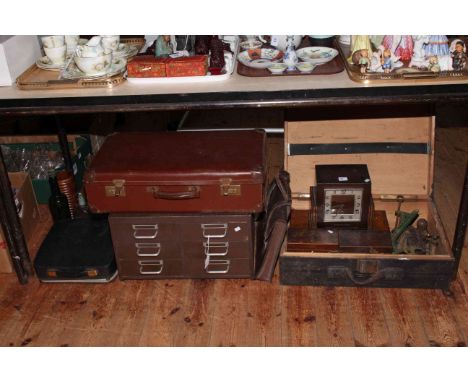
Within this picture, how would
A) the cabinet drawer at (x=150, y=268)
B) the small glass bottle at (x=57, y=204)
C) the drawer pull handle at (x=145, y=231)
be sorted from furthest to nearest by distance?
the small glass bottle at (x=57, y=204)
the cabinet drawer at (x=150, y=268)
the drawer pull handle at (x=145, y=231)

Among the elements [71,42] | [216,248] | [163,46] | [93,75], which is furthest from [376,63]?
[71,42]

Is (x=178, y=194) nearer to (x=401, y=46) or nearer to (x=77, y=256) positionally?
(x=77, y=256)

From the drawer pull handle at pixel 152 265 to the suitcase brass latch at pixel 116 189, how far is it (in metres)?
0.38

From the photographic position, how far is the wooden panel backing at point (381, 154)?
9.25ft

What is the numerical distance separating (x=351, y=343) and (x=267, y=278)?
0.50 m

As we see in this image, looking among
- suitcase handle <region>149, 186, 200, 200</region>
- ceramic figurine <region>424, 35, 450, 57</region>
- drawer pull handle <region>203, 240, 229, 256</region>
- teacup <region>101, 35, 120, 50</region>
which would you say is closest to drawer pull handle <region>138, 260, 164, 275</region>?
drawer pull handle <region>203, 240, 229, 256</region>

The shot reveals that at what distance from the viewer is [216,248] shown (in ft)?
8.35

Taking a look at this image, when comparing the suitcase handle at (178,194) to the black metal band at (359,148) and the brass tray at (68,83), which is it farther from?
the black metal band at (359,148)

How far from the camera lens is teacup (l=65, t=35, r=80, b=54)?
2598mm

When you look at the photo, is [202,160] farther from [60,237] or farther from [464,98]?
[464,98]

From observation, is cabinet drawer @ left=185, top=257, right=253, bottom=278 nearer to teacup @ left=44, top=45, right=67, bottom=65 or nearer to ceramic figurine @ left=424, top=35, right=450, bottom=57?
teacup @ left=44, top=45, right=67, bottom=65

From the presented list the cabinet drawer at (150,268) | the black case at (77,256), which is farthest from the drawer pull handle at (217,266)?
the black case at (77,256)

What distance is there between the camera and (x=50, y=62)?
2.54 metres

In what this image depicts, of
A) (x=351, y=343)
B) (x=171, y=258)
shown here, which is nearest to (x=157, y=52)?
(x=171, y=258)
